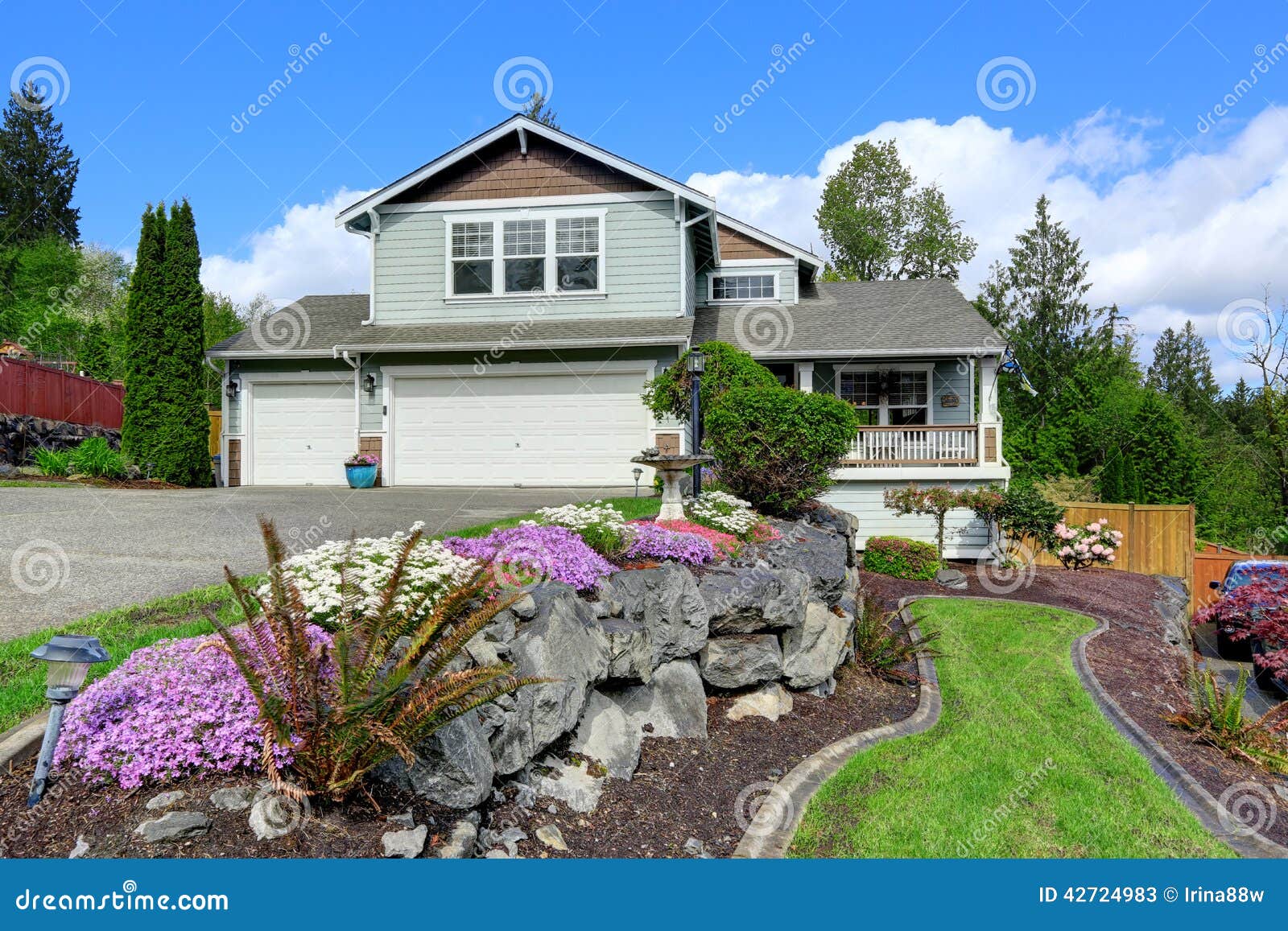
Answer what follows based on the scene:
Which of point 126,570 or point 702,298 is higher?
A: point 702,298

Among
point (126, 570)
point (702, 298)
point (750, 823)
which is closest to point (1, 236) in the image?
point (702, 298)

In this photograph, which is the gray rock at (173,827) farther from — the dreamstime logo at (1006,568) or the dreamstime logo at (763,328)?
the dreamstime logo at (763,328)

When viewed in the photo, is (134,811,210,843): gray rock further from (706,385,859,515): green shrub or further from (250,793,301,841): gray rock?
(706,385,859,515): green shrub

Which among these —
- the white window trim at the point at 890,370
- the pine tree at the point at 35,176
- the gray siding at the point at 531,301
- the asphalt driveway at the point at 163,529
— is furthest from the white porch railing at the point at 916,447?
the pine tree at the point at 35,176

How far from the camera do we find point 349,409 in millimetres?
16344

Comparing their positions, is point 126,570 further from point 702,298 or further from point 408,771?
point 702,298

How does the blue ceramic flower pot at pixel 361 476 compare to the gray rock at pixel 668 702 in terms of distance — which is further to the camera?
the blue ceramic flower pot at pixel 361 476

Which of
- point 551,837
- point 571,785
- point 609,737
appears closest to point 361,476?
point 609,737

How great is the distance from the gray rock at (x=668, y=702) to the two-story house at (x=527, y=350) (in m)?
8.98

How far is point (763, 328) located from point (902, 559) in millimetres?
6624

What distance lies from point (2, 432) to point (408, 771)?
18089mm

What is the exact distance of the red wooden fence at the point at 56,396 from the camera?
57.2 feet

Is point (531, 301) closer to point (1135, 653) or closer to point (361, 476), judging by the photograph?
point (361, 476)

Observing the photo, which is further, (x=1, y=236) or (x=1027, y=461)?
(x=1, y=236)
